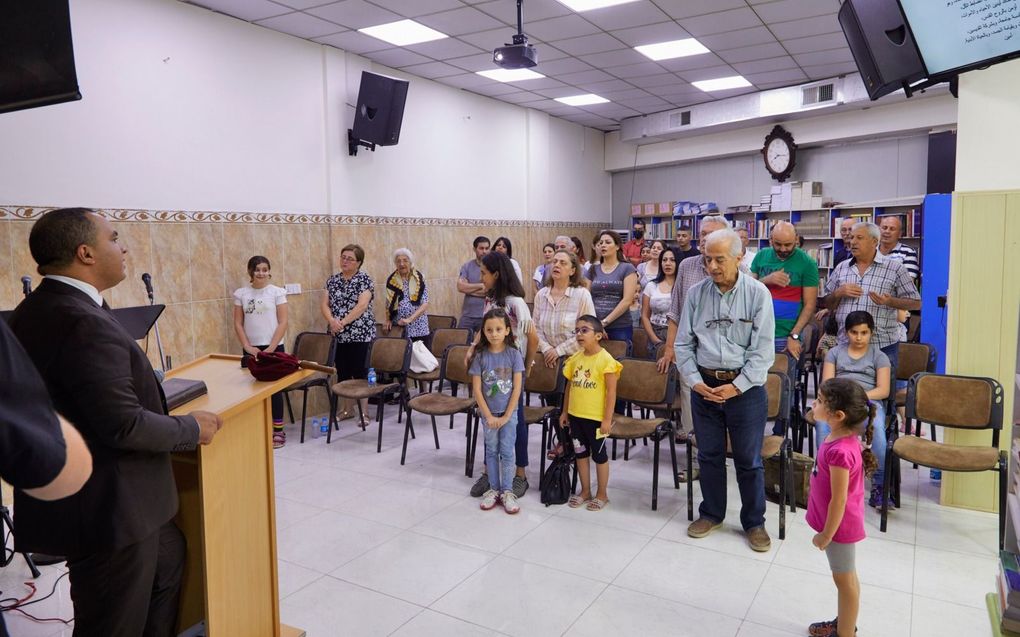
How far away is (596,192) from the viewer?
1093 cm

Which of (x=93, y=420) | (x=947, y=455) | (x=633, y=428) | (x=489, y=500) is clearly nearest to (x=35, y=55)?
(x=93, y=420)

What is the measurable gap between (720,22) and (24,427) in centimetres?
611

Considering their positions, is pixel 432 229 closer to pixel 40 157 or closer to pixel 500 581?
pixel 40 157

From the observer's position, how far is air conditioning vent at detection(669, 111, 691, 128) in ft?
31.0

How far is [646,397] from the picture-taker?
4336 millimetres

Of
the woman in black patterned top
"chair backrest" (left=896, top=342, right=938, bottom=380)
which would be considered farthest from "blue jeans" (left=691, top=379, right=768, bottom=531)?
the woman in black patterned top

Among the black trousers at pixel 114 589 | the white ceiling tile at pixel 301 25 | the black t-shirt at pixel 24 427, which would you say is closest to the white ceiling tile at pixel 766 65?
the white ceiling tile at pixel 301 25

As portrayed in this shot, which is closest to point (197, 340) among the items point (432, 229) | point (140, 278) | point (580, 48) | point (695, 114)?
point (140, 278)

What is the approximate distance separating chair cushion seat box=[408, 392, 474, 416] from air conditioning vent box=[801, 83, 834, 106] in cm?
592

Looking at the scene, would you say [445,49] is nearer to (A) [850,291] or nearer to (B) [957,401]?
(A) [850,291]

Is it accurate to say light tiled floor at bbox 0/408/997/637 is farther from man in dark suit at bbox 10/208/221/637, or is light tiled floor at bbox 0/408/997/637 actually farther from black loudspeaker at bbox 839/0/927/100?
black loudspeaker at bbox 839/0/927/100

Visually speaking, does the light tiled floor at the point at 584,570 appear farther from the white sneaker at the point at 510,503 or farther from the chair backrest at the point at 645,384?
the chair backrest at the point at 645,384

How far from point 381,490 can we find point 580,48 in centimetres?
444

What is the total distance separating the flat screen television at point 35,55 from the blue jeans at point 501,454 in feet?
8.57
